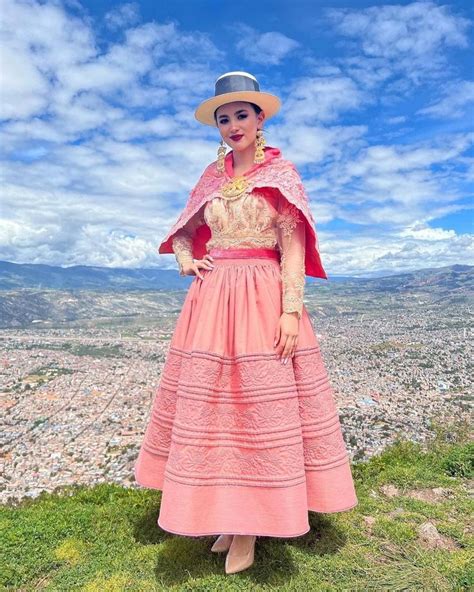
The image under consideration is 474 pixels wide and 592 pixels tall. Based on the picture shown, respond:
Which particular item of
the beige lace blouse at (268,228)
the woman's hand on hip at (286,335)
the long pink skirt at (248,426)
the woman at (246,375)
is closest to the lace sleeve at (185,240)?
the woman at (246,375)

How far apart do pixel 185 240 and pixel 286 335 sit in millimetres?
1117

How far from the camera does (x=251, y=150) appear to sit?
3.05 m

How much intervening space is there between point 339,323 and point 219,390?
88.1 metres

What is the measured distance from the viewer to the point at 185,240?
10.9 ft

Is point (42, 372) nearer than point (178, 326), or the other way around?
point (178, 326)

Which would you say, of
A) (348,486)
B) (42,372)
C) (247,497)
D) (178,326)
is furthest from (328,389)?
(42,372)

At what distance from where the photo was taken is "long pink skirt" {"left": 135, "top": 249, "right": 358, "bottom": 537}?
8.34 ft

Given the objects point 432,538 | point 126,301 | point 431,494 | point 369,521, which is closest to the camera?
point 432,538

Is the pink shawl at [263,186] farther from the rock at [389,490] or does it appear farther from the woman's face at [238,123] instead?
the rock at [389,490]


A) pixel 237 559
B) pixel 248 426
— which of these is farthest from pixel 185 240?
pixel 237 559

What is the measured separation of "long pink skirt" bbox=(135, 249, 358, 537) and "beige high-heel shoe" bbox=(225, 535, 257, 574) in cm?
46

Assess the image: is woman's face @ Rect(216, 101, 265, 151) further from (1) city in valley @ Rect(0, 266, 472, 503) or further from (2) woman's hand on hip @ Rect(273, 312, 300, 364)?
(1) city in valley @ Rect(0, 266, 472, 503)

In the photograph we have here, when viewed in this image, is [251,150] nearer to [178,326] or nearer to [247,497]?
[178,326]

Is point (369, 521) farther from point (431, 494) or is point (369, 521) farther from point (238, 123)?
point (238, 123)
